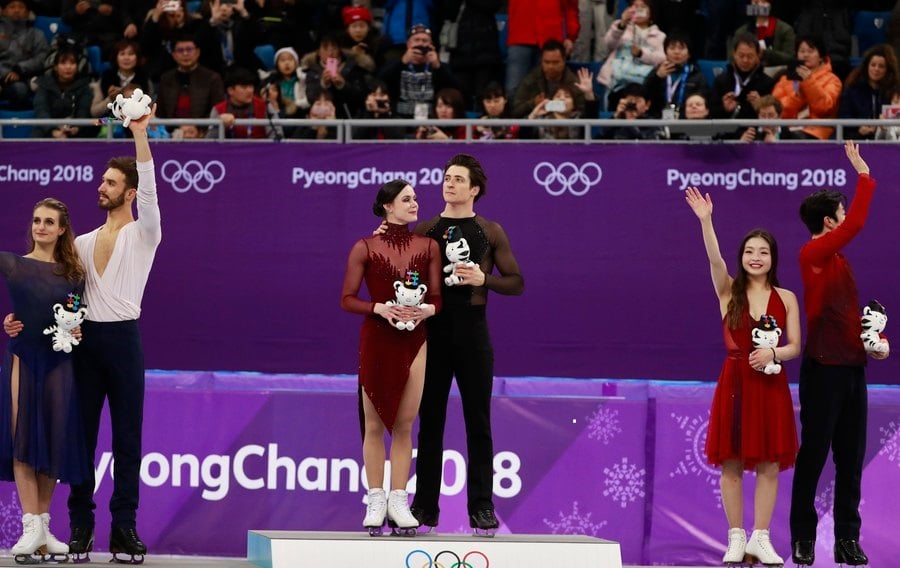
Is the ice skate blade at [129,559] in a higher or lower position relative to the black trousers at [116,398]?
lower

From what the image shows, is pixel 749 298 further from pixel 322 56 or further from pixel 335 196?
pixel 322 56

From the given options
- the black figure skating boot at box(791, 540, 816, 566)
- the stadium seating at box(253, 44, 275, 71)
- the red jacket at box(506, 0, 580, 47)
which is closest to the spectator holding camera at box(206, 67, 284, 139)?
the stadium seating at box(253, 44, 275, 71)

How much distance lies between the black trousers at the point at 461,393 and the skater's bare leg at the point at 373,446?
0.85ft

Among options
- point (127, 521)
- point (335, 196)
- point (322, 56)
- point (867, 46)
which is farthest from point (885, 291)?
point (127, 521)

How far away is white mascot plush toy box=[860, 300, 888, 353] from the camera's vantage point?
7418mm

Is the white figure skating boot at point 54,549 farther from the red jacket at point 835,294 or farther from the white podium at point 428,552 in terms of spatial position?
the red jacket at point 835,294

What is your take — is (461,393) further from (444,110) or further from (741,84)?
(741,84)

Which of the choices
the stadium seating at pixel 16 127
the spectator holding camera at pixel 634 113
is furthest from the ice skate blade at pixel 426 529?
the stadium seating at pixel 16 127

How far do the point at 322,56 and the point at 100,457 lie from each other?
4877mm

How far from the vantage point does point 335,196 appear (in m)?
11.5

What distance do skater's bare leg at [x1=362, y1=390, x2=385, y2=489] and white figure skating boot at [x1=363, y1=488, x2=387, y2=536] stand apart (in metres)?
0.04

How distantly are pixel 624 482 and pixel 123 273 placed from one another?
3.37 meters

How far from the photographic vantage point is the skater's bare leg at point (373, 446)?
7094mm

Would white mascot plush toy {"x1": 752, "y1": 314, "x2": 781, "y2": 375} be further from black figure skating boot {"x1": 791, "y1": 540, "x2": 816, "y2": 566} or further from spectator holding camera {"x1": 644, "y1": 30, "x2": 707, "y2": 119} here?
spectator holding camera {"x1": 644, "y1": 30, "x2": 707, "y2": 119}
